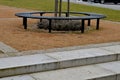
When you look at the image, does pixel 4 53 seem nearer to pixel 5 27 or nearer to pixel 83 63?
pixel 83 63

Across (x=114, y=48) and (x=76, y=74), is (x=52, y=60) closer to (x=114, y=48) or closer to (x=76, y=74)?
(x=76, y=74)

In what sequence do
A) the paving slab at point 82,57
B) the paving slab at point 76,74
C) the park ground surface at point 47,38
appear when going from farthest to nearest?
the park ground surface at point 47,38 < the paving slab at point 82,57 < the paving slab at point 76,74

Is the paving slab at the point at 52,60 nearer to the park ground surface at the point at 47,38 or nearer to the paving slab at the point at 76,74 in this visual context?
the paving slab at the point at 76,74

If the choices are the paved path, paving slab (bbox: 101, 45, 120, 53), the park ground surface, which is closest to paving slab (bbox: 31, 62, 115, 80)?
the paved path

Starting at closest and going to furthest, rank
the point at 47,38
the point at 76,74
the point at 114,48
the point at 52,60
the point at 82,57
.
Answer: the point at 76,74, the point at 52,60, the point at 82,57, the point at 114,48, the point at 47,38

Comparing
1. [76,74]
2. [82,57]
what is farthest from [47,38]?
[76,74]

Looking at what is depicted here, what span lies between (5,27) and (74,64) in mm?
5059

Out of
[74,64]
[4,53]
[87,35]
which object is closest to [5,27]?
[87,35]

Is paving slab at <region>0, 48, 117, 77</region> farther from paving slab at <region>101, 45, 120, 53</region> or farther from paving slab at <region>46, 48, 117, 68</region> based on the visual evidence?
paving slab at <region>101, 45, 120, 53</region>

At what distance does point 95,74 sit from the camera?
667 centimetres

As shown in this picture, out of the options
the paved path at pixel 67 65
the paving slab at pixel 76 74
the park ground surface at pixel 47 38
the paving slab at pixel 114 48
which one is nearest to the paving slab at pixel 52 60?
the paved path at pixel 67 65

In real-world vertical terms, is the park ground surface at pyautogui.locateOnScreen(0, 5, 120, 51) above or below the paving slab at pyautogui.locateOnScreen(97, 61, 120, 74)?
above

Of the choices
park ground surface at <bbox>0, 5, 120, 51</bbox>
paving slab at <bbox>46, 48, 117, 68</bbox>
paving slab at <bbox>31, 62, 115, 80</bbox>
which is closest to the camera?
paving slab at <bbox>31, 62, 115, 80</bbox>

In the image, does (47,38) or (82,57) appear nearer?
(82,57)
